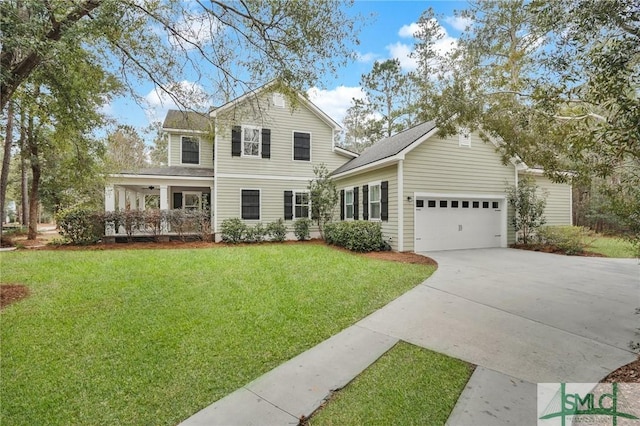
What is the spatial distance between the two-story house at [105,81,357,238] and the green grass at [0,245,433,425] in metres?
6.03

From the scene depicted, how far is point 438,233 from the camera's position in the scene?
1099 centimetres

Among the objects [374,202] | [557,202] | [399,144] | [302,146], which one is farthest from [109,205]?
[557,202]

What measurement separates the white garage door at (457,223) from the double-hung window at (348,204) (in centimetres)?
347

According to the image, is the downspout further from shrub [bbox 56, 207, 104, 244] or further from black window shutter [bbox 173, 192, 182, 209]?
black window shutter [bbox 173, 192, 182, 209]

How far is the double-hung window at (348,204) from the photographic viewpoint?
44.4ft

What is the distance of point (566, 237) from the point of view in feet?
35.6

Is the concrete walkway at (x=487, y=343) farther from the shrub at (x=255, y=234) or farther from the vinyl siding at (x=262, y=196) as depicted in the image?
the vinyl siding at (x=262, y=196)

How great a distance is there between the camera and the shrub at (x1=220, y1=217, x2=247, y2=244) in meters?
13.3

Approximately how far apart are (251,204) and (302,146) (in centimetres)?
371

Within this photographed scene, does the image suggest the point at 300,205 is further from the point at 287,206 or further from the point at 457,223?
the point at 457,223

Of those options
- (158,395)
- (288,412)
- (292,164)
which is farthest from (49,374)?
(292,164)

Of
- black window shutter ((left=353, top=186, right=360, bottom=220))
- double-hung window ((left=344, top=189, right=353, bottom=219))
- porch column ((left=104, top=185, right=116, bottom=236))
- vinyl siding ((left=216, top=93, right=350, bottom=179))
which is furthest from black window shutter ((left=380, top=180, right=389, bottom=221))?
porch column ((left=104, top=185, right=116, bottom=236))

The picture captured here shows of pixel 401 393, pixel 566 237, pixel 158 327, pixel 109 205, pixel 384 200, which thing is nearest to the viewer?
pixel 401 393

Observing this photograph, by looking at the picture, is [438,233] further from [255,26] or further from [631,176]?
[255,26]
